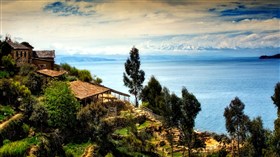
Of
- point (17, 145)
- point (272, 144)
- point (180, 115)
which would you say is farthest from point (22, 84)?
point (272, 144)

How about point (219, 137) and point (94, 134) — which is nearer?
point (94, 134)

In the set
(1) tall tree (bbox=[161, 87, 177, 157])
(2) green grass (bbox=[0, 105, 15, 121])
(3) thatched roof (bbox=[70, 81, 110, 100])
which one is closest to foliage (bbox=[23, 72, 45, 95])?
(3) thatched roof (bbox=[70, 81, 110, 100])

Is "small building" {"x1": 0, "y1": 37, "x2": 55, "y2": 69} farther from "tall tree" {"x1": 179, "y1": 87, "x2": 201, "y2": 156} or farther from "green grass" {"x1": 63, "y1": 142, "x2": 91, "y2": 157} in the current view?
"tall tree" {"x1": 179, "y1": 87, "x2": 201, "y2": 156}

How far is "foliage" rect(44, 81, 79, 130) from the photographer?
34.8m

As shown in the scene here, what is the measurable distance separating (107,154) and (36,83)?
1376cm

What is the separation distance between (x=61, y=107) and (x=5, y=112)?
5.19m

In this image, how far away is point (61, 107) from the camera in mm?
35188

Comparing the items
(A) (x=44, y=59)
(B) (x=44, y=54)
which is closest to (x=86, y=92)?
(A) (x=44, y=59)

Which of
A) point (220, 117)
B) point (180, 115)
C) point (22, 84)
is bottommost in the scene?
point (220, 117)

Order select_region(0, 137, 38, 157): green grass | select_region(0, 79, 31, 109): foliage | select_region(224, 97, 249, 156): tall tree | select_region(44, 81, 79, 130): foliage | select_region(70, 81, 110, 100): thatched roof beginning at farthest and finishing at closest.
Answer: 1. select_region(70, 81, 110, 100): thatched roof
2. select_region(0, 79, 31, 109): foliage
3. select_region(224, 97, 249, 156): tall tree
4. select_region(44, 81, 79, 130): foliage
5. select_region(0, 137, 38, 157): green grass

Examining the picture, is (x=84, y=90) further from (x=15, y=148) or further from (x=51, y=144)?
(x=15, y=148)

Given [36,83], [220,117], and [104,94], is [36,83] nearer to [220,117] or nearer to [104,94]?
[104,94]

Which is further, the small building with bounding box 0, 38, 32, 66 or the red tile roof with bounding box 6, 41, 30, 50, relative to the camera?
the red tile roof with bounding box 6, 41, 30, 50

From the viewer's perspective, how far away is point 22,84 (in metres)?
42.0
